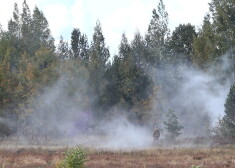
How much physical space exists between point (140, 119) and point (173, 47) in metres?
10.4

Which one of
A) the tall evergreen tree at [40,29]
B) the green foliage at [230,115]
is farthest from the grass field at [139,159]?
the tall evergreen tree at [40,29]

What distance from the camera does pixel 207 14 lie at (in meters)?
53.9

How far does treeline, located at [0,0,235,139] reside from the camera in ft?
142

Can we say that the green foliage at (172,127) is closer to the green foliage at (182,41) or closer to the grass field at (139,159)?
the grass field at (139,159)

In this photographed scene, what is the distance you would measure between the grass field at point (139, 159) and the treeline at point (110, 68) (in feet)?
47.5

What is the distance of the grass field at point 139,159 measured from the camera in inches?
839

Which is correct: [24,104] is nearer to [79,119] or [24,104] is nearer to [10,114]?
[10,114]

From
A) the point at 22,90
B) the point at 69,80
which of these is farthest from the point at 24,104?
the point at 69,80

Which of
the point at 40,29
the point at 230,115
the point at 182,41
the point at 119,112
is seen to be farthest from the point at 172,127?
the point at 40,29

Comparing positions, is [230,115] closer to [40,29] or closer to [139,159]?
[139,159]

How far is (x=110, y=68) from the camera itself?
60094 mm

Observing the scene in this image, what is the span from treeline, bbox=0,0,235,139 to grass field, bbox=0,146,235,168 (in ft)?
47.5

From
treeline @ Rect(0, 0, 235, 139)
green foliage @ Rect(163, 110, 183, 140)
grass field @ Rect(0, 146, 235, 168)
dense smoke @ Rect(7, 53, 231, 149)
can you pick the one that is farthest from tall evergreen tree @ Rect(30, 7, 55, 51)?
grass field @ Rect(0, 146, 235, 168)

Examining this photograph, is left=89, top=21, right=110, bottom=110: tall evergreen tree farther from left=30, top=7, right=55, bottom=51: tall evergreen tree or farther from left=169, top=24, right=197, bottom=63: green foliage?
left=169, top=24, right=197, bottom=63: green foliage
